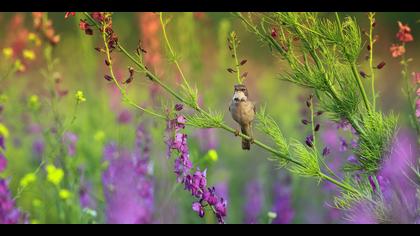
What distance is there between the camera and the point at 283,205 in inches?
159

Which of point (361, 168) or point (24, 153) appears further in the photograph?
point (24, 153)

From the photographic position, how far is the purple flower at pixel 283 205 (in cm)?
392

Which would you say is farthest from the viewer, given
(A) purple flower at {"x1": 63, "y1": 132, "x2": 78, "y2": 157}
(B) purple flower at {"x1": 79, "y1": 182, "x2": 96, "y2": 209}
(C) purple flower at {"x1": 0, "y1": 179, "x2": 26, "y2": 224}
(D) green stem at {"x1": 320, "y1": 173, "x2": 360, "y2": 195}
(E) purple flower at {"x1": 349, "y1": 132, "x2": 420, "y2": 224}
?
(A) purple flower at {"x1": 63, "y1": 132, "x2": 78, "y2": 157}

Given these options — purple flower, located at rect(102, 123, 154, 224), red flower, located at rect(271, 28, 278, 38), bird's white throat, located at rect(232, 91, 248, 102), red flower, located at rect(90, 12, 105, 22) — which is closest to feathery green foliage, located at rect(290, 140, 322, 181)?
bird's white throat, located at rect(232, 91, 248, 102)

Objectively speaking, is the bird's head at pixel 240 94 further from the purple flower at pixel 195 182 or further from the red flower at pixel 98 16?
the red flower at pixel 98 16

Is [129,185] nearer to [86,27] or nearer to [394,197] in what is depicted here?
[86,27]

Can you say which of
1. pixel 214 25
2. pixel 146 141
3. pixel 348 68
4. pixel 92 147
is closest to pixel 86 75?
pixel 92 147

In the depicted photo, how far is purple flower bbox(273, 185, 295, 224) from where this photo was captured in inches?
154

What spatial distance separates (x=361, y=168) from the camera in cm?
229

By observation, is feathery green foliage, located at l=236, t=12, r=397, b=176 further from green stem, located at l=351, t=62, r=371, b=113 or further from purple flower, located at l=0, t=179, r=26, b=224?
purple flower, located at l=0, t=179, r=26, b=224

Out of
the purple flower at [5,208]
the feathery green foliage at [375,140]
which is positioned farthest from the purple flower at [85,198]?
the feathery green foliage at [375,140]

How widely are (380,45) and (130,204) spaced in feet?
21.5

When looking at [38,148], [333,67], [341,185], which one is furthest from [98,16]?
[38,148]
